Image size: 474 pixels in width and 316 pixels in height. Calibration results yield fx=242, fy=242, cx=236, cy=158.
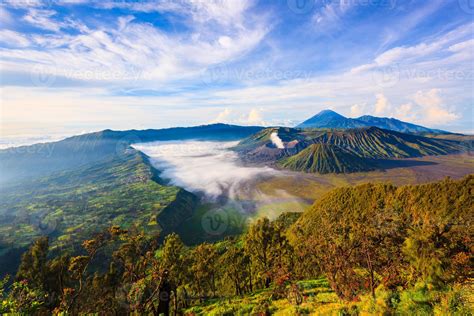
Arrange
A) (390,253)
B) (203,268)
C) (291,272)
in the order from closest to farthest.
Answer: (390,253), (291,272), (203,268)

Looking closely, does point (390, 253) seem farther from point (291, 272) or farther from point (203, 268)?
point (203, 268)

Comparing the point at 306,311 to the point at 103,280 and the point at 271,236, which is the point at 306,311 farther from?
the point at 103,280

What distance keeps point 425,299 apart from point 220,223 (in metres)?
183

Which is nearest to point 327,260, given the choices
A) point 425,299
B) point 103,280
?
point 425,299

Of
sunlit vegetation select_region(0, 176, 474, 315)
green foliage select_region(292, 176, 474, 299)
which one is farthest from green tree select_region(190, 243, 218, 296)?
green foliage select_region(292, 176, 474, 299)

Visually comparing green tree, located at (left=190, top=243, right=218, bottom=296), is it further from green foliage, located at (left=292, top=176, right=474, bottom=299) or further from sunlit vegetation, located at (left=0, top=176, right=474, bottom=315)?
green foliage, located at (left=292, top=176, right=474, bottom=299)

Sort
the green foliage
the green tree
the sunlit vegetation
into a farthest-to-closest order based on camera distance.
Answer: the green tree < the green foliage < the sunlit vegetation

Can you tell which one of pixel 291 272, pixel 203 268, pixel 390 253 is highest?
pixel 390 253

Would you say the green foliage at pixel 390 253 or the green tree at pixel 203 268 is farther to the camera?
the green tree at pixel 203 268

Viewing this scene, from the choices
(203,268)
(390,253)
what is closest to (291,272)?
(390,253)

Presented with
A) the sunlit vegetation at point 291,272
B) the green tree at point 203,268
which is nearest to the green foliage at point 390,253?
the sunlit vegetation at point 291,272

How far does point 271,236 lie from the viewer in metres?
59.6

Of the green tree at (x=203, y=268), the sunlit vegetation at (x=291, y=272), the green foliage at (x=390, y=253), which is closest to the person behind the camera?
the sunlit vegetation at (x=291, y=272)

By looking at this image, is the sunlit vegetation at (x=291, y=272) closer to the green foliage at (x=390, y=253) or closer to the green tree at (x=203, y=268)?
the green foliage at (x=390, y=253)
